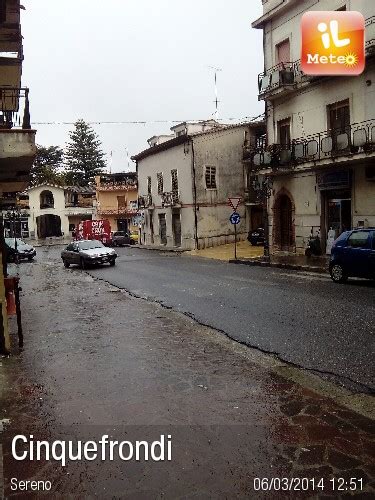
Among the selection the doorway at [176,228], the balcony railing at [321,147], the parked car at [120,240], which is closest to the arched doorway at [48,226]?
the parked car at [120,240]

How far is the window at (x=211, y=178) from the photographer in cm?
3459

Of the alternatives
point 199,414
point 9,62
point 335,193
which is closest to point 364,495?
point 199,414

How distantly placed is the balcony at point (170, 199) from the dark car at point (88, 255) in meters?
12.5

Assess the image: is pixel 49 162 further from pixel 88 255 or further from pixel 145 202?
pixel 88 255

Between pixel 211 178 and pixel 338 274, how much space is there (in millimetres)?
22221

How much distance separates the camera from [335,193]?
2081 centimetres

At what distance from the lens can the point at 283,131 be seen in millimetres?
23906

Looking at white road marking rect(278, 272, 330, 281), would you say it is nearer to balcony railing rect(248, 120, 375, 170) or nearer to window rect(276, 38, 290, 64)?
balcony railing rect(248, 120, 375, 170)

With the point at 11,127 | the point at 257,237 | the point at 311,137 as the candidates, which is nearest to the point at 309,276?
the point at 311,137

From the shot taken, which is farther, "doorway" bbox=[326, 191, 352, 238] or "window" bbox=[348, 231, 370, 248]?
"doorway" bbox=[326, 191, 352, 238]

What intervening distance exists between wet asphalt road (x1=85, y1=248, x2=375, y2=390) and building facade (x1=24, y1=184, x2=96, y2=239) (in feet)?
151

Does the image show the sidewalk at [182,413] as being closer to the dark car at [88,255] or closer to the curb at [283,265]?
the curb at [283,265]

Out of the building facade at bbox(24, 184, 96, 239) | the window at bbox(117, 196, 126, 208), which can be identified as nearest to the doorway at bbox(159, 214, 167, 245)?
the window at bbox(117, 196, 126, 208)

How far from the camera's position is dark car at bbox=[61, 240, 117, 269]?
902 inches
